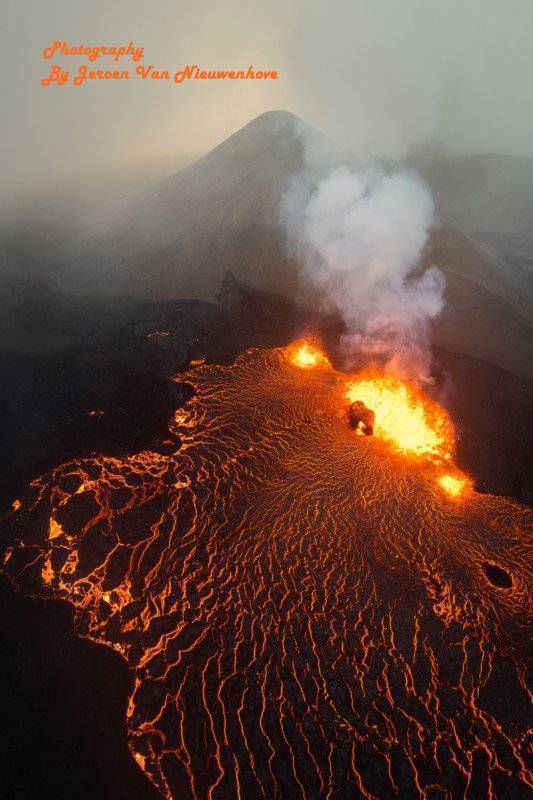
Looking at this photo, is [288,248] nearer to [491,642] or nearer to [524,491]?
[524,491]

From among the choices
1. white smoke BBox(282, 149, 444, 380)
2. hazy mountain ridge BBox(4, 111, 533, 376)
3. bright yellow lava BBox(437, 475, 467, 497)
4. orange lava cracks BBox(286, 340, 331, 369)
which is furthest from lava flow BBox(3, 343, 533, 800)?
hazy mountain ridge BBox(4, 111, 533, 376)

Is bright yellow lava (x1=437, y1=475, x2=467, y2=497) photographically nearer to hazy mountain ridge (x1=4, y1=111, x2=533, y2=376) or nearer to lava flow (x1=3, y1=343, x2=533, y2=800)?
lava flow (x1=3, y1=343, x2=533, y2=800)

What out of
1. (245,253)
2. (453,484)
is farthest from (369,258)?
(453,484)

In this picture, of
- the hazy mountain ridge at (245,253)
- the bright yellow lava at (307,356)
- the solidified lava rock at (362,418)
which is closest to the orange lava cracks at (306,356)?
the bright yellow lava at (307,356)

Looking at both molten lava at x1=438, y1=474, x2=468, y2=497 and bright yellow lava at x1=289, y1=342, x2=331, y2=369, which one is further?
bright yellow lava at x1=289, y1=342, x2=331, y2=369

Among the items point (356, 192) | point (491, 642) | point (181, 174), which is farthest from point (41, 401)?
point (181, 174)

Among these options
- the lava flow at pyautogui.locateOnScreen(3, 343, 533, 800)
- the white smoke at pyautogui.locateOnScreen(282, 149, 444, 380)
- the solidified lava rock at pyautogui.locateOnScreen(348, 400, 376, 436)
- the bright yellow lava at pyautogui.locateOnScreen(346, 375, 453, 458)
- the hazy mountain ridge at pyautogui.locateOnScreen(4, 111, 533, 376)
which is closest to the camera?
the lava flow at pyautogui.locateOnScreen(3, 343, 533, 800)
